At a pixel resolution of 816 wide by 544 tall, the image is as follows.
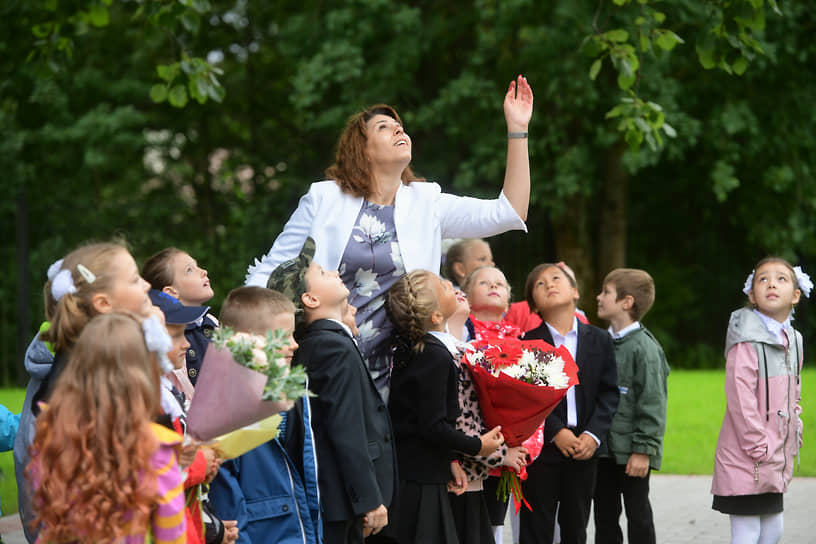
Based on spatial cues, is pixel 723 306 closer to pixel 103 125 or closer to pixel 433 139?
pixel 433 139

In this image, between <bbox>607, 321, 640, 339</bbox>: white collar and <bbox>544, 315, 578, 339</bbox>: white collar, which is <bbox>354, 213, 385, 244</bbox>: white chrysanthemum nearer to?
<bbox>544, 315, 578, 339</bbox>: white collar

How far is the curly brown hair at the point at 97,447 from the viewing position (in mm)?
2582

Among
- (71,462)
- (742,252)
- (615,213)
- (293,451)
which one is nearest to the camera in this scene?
(71,462)

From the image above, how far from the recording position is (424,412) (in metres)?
4.01

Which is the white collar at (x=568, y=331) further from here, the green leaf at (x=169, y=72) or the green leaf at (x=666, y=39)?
the green leaf at (x=169, y=72)

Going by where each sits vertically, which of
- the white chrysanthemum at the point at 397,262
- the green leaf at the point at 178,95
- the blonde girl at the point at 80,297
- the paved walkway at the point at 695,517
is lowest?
the paved walkway at the point at 695,517

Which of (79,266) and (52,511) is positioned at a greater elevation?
(79,266)

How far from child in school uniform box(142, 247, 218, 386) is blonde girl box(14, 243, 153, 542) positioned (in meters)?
1.19

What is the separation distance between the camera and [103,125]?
15227 millimetres

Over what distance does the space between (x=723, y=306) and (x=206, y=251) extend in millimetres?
11410

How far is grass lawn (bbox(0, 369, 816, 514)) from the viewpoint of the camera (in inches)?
325

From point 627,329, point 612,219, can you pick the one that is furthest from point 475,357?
point 612,219

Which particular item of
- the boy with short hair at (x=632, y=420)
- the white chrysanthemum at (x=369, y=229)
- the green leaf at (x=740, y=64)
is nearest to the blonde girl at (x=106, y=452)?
the white chrysanthemum at (x=369, y=229)

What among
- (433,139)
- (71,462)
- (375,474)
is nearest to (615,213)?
(433,139)
